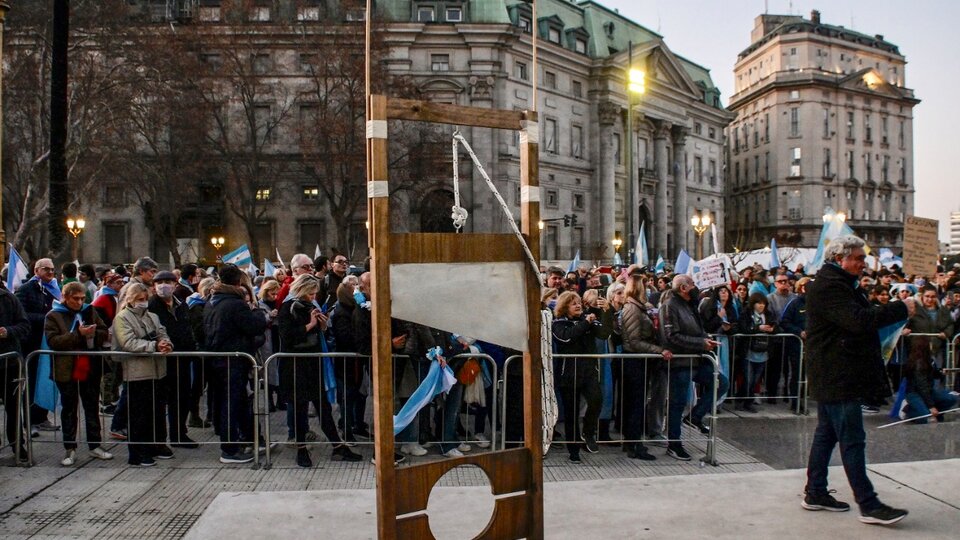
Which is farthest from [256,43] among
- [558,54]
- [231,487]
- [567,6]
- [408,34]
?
[231,487]

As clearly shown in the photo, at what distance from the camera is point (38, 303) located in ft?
29.9

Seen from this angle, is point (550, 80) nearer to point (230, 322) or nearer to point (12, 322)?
point (230, 322)

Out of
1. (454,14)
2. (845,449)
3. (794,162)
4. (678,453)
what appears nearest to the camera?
(845,449)

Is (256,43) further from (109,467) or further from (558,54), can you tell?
(109,467)

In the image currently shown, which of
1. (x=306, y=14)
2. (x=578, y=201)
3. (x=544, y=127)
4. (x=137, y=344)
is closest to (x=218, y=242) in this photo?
(x=306, y=14)

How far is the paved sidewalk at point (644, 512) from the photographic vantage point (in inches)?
197

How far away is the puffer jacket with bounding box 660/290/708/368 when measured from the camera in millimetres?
8219

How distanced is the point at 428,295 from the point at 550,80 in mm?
57547

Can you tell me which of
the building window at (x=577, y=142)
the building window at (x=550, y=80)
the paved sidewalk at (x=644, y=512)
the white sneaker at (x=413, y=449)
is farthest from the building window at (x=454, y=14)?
the paved sidewalk at (x=644, y=512)

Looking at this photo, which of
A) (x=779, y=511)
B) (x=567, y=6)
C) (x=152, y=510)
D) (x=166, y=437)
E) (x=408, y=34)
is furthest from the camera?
(x=567, y=6)

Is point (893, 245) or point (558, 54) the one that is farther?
point (893, 245)

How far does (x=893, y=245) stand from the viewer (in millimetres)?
93000

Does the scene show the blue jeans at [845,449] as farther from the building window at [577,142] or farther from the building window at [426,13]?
the building window at [577,142]

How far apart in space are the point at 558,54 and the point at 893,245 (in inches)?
2288
